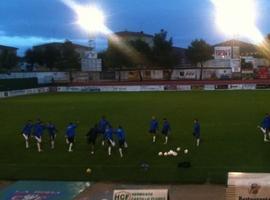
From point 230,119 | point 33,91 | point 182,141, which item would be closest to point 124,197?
point 182,141

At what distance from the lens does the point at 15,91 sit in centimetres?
8444

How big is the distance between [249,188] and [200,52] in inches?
4287

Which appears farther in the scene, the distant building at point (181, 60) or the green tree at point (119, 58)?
the distant building at point (181, 60)

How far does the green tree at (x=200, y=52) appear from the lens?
120 meters

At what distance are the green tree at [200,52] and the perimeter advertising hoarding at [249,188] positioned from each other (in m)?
108

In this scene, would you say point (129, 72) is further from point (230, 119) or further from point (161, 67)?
point (230, 119)

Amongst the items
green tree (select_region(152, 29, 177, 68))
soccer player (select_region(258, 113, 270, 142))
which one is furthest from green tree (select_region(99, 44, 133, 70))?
soccer player (select_region(258, 113, 270, 142))

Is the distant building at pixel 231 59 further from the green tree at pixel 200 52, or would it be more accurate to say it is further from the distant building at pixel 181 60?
the distant building at pixel 181 60

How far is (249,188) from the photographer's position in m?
12.3

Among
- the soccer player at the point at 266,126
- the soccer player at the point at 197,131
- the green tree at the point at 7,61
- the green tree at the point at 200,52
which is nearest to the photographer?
the soccer player at the point at 197,131

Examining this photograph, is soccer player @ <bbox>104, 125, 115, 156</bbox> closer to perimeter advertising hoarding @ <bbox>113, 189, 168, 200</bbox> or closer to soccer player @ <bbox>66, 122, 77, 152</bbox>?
soccer player @ <bbox>66, 122, 77, 152</bbox>

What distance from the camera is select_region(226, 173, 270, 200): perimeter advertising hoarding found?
12.2m

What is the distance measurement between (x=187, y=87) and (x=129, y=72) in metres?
21.9

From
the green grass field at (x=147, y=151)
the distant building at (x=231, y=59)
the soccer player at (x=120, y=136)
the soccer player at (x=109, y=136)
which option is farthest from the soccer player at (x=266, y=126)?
the distant building at (x=231, y=59)
